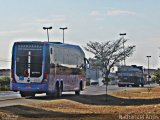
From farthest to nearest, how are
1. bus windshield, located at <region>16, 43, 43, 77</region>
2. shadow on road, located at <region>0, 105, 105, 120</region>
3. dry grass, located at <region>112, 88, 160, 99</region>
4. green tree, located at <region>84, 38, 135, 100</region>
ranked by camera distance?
green tree, located at <region>84, 38, 135, 100</region>
dry grass, located at <region>112, 88, 160, 99</region>
bus windshield, located at <region>16, 43, 43, 77</region>
shadow on road, located at <region>0, 105, 105, 120</region>

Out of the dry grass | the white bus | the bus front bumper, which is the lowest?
the dry grass

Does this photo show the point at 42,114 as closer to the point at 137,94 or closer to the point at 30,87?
the point at 30,87

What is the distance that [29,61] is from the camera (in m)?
32.3

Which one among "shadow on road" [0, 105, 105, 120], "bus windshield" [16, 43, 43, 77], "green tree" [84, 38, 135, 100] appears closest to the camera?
"shadow on road" [0, 105, 105, 120]

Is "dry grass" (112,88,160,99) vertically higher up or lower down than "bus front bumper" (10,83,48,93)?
lower down

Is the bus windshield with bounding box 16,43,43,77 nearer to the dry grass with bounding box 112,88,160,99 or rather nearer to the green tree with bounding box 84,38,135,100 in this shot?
the dry grass with bounding box 112,88,160,99

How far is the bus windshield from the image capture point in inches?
1270

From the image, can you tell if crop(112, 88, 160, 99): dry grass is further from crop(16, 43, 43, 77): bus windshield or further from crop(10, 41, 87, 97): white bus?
crop(16, 43, 43, 77): bus windshield

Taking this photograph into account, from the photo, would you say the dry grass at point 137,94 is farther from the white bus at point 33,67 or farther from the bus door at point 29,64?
the bus door at point 29,64

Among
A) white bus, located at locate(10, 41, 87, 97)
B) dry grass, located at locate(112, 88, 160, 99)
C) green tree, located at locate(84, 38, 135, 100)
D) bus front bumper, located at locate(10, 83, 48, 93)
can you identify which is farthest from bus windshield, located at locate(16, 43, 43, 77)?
green tree, located at locate(84, 38, 135, 100)

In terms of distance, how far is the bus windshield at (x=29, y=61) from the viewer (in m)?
32.2

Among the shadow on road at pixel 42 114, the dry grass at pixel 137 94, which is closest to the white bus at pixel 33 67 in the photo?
the dry grass at pixel 137 94

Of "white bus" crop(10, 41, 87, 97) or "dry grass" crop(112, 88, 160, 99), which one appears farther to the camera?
"dry grass" crop(112, 88, 160, 99)

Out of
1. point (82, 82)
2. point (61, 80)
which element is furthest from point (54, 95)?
point (82, 82)
